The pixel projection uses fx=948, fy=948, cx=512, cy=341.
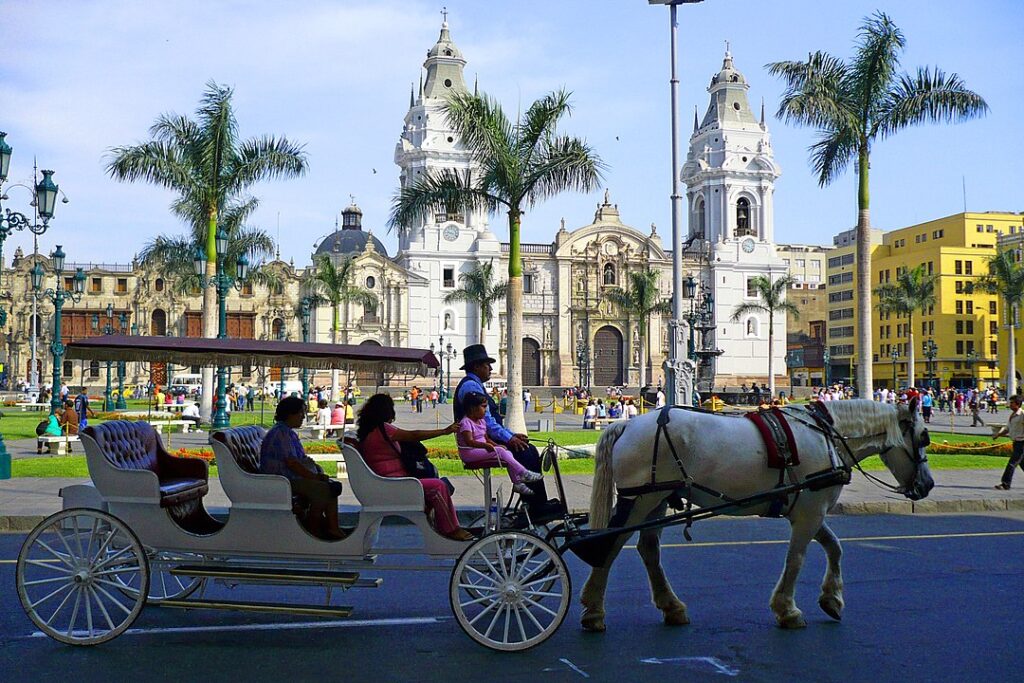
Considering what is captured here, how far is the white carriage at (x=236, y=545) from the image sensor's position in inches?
223

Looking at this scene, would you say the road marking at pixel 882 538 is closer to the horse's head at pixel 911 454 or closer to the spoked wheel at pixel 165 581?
the horse's head at pixel 911 454

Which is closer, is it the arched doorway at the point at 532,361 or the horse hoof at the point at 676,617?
the horse hoof at the point at 676,617

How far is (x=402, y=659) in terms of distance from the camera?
546cm

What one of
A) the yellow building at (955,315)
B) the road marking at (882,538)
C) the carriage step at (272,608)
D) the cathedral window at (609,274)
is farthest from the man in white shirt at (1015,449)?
the yellow building at (955,315)

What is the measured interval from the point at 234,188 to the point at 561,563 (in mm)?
24144

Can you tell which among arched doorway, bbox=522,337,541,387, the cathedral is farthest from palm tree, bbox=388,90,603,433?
arched doorway, bbox=522,337,541,387

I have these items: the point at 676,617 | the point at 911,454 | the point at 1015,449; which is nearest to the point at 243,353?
the point at 676,617

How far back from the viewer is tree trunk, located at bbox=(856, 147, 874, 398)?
67.3ft

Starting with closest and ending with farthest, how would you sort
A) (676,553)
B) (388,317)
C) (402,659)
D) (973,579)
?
(402,659) → (973,579) → (676,553) → (388,317)

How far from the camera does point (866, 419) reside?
6.68m

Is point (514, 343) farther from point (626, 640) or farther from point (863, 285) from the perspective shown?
point (626, 640)

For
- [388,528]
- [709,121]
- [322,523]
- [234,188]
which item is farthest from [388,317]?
[322,523]

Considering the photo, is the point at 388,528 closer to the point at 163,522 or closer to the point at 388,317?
the point at 163,522

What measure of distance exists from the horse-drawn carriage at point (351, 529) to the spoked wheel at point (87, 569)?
0.04 ft
